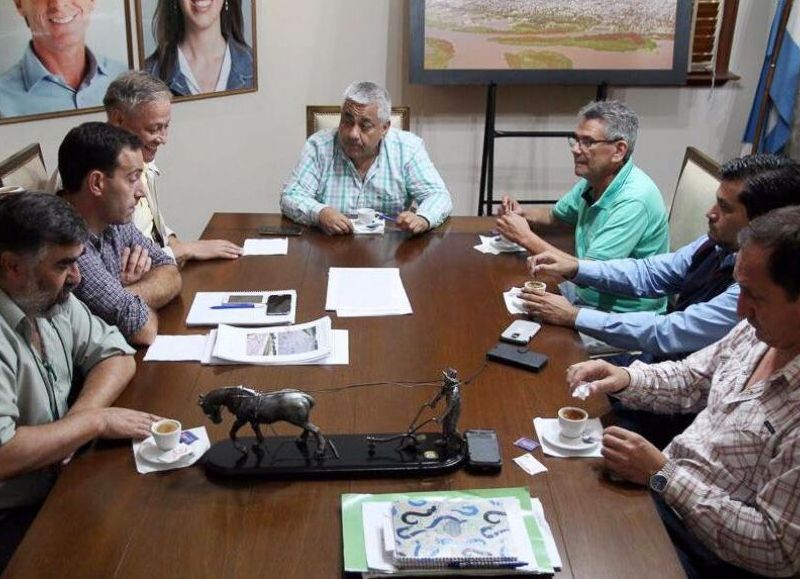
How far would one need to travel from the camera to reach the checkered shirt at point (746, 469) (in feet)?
4.14

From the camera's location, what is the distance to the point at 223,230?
2.73 meters

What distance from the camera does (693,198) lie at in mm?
2801

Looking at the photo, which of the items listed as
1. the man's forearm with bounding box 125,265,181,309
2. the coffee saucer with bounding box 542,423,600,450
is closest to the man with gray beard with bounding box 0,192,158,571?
the man's forearm with bounding box 125,265,181,309

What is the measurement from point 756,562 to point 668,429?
0.66 metres

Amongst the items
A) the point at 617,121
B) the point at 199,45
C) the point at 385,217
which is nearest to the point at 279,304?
the point at 385,217

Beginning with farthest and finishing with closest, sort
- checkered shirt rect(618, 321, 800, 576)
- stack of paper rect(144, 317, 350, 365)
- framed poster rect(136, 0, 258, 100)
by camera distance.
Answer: framed poster rect(136, 0, 258, 100) < stack of paper rect(144, 317, 350, 365) < checkered shirt rect(618, 321, 800, 576)

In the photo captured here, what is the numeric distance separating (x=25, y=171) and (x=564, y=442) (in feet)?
6.31

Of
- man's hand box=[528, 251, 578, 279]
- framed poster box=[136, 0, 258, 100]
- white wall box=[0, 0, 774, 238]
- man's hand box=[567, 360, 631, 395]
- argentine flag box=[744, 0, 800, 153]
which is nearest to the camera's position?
man's hand box=[567, 360, 631, 395]

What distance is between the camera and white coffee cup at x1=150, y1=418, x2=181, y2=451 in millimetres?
1392

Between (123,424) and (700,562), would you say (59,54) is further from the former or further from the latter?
(700,562)

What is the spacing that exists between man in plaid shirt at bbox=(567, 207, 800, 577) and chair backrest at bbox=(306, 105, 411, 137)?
207 cm

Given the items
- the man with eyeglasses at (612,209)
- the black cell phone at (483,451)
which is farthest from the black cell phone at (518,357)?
the man with eyeglasses at (612,209)

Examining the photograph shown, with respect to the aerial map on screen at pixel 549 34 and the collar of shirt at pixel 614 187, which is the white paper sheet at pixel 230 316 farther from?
the aerial map on screen at pixel 549 34

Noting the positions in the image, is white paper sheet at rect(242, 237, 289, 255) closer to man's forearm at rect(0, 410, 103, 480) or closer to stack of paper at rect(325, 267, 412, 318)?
stack of paper at rect(325, 267, 412, 318)
